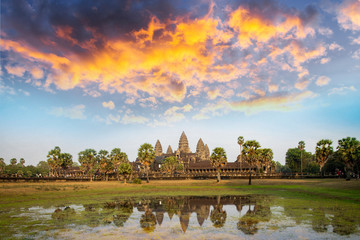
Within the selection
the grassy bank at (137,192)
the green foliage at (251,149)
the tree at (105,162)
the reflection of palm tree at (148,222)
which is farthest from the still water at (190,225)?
the tree at (105,162)

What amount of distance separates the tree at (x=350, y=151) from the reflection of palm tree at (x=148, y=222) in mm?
61061

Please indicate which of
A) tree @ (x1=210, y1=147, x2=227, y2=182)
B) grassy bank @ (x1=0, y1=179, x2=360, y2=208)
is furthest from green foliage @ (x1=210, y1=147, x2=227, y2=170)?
grassy bank @ (x1=0, y1=179, x2=360, y2=208)

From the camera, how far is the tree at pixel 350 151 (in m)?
62.2

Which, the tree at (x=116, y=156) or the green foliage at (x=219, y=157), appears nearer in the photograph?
the green foliage at (x=219, y=157)

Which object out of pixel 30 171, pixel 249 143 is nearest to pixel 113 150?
pixel 249 143

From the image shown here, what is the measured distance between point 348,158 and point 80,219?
67741mm

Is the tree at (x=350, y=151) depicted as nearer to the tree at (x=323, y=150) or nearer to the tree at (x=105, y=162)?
the tree at (x=323, y=150)

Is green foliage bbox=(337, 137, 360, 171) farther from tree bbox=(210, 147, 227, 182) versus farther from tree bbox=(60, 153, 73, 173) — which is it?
tree bbox=(60, 153, 73, 173)

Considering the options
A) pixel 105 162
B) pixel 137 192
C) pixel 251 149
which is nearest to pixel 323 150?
pixel 251 149

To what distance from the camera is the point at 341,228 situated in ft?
50.5

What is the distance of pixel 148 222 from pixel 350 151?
208 feet

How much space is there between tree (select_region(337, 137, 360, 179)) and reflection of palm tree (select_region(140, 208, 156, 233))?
200ft

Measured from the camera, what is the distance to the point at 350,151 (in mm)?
62469

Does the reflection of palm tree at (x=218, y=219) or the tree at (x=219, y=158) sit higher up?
the tree at (x=219, y=158)
